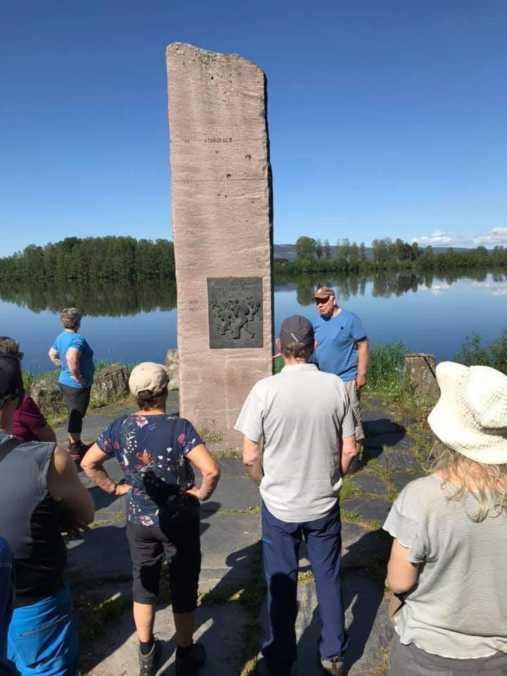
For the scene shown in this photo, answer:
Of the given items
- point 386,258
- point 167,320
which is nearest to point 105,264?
point 167,320

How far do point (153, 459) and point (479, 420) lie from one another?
148 cm

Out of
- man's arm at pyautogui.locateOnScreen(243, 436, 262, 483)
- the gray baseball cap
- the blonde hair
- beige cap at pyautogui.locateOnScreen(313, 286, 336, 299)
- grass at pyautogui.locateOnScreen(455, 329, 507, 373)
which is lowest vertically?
grass at pyautogui.locateOnScreen(455, 329, 507, 373)

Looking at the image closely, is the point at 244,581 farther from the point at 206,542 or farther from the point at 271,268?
the point at 271,268

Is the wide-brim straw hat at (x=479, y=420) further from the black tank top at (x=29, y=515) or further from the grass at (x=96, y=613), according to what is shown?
the grass at (x=96, y=613)

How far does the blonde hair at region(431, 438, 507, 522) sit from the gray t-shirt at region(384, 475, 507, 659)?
2 cm

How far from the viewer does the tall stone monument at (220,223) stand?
16.3ft

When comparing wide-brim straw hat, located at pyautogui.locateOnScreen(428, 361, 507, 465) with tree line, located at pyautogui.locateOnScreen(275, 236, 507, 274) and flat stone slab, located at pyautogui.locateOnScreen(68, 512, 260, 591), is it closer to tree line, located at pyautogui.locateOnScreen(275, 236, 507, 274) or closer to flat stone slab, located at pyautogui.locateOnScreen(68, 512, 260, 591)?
flat stone slab, located at pyautogui.locateOnScreen(68, 512, 260, 591)

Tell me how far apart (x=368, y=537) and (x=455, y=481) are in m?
2.51

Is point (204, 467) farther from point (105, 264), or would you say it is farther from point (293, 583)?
Result: point (105, 264)

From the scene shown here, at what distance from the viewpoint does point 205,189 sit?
506cm

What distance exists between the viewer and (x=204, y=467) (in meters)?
2.29

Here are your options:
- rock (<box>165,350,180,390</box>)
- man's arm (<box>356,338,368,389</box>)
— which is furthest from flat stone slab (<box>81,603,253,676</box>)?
rock (<box>165,350,180,390</box>)

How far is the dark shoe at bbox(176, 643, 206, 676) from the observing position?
243cm

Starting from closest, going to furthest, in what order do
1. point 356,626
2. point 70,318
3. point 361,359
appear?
1. point 356,626
2. point 361,359
3. point 70,318
